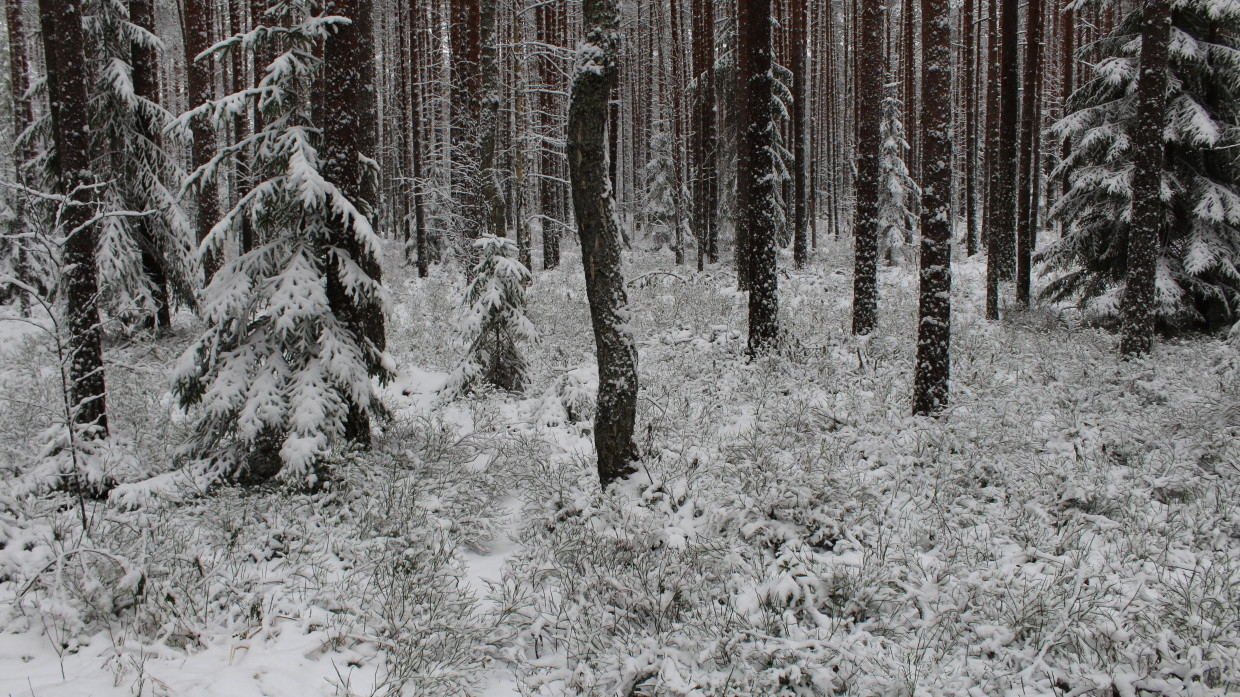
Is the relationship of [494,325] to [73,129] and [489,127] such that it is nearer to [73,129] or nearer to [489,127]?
[489,127]

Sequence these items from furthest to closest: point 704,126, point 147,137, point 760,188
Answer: point 704,126, point 147,137, point 760,188

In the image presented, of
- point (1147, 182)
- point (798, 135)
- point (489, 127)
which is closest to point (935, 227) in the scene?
point (1147, 182)

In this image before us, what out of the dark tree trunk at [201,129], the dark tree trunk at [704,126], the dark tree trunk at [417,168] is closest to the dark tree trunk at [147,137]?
Answer: the dark tree trunk at [201,129]

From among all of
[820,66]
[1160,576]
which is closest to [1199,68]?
[1160,576]

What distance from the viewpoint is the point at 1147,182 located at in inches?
393

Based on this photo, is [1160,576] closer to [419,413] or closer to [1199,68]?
[419,413]

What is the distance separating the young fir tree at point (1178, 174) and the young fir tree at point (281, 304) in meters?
12.7

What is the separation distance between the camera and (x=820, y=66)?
37.3 meters

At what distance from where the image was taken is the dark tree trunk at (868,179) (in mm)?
11734

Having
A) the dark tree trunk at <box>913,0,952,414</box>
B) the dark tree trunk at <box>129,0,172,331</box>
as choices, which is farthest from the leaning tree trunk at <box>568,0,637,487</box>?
the dark tree trunk at <box>129,0,172,331</box>

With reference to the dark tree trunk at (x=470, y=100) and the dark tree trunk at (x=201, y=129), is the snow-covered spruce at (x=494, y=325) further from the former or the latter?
the dark tree trunk at (x=201, y=129)

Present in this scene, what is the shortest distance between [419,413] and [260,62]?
23.5 meters

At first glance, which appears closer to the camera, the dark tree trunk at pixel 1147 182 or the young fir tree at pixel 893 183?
the dark tree trunk at pixel 1147 182

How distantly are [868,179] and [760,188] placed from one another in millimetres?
2610
